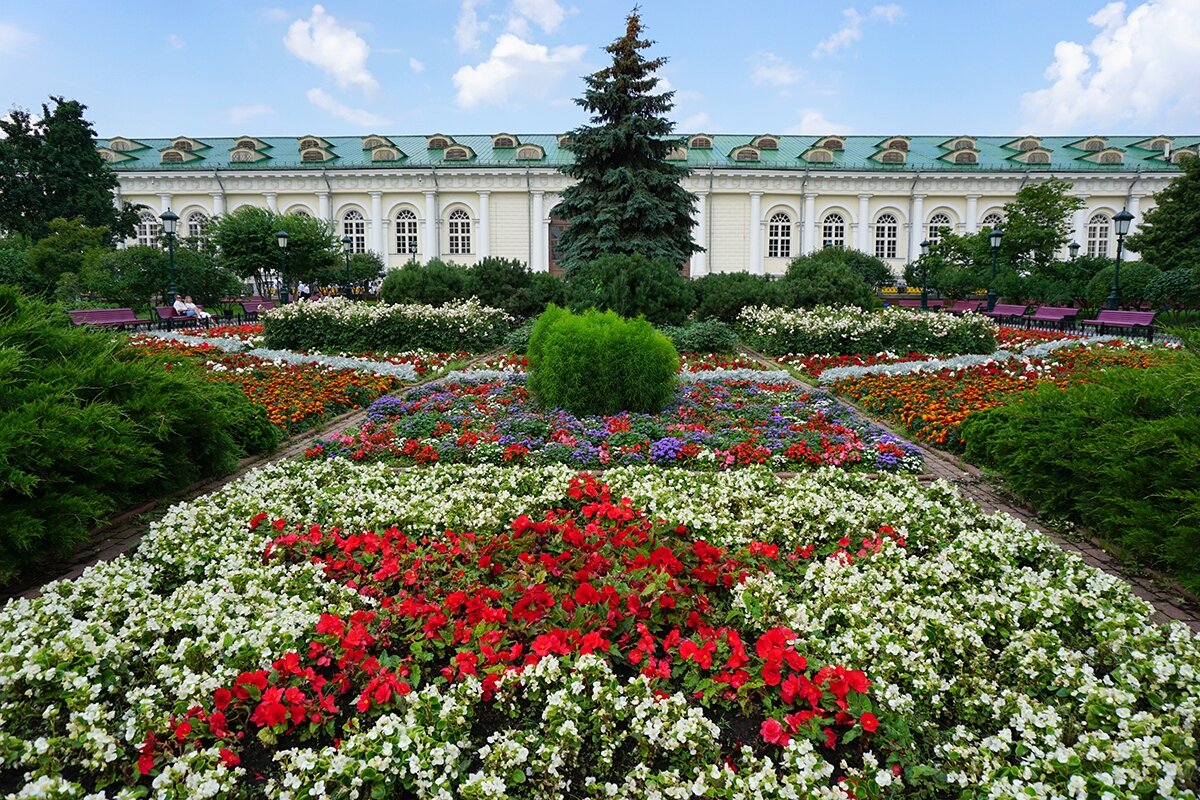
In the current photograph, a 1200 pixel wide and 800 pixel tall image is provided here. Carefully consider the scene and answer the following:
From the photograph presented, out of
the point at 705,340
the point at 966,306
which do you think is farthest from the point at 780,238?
the point at 705,340

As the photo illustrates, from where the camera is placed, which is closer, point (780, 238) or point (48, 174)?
point (48, 174)

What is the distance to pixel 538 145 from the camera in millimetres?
41750

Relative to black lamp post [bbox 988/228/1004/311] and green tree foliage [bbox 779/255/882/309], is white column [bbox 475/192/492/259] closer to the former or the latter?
black lamp post [bbox 988/228/1004/311]

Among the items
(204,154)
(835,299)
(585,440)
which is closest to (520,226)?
(204,154)

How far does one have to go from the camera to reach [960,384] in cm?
849

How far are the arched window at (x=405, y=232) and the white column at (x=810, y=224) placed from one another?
23.3m

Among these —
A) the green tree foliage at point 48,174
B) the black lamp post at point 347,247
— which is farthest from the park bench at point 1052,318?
the green tree foliage at point 48,174

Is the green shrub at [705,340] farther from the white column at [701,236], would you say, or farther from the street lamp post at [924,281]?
the white column at [701,236]

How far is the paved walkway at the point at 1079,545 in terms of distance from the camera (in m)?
3.30

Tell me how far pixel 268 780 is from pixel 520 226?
4017 centimetres

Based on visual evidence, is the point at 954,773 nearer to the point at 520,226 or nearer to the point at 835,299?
the point at 835,299

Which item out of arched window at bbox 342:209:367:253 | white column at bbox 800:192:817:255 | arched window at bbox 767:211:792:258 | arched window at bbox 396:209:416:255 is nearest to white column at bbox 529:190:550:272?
arched window at bbox 396:209:416:255

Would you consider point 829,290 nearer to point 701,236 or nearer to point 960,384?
point 960,384

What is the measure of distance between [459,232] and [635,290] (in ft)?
98.4
